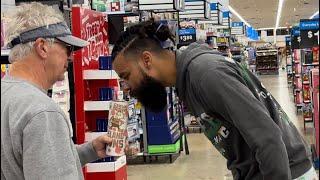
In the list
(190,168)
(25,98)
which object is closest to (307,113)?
(190,168)

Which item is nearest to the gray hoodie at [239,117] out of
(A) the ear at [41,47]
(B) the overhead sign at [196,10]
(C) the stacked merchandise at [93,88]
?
(A) the ear at [41,47]

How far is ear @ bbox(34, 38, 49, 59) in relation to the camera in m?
2.11

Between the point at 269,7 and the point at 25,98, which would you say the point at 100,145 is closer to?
the point at 25,98

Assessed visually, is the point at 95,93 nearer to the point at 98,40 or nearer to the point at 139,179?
the point at 98,40

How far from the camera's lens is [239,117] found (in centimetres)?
188

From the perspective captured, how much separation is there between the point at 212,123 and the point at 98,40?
3.16 m

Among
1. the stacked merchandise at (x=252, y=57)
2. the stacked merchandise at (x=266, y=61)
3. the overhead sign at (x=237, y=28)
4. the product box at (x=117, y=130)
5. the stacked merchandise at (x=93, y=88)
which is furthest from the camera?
the stacked merchandise at (x=266, y=61)

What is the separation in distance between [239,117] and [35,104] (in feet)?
2.43

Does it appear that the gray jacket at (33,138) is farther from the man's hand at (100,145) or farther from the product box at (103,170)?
the product box at (103,170)

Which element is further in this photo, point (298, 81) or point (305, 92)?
point (298, 81)

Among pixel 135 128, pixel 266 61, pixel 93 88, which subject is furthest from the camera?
pixel 266 61

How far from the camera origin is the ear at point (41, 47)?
6.91 ft

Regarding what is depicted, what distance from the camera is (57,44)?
85.8 inches

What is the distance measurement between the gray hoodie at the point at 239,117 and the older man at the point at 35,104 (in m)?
0.49
